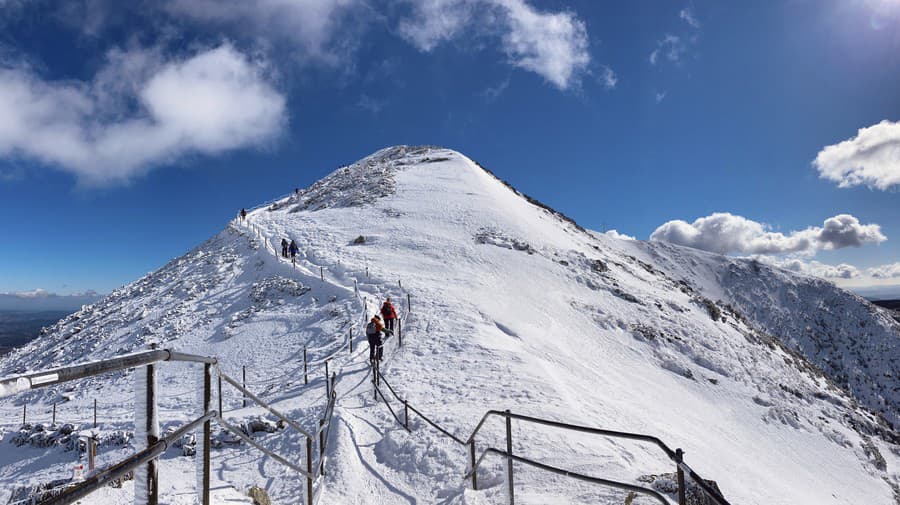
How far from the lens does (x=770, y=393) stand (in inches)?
814

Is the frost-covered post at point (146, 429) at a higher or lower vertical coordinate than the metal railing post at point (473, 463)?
higher

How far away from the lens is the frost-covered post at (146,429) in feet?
7.76

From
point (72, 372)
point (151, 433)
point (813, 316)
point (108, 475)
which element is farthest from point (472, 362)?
point (813, 316)

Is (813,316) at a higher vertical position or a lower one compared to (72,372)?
lower

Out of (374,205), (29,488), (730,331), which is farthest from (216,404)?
(374,205)

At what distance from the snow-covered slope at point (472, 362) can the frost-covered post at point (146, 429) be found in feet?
11.8

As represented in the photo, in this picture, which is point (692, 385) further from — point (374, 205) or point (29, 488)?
point (374, 205)

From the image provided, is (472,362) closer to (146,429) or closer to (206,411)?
(206,411)

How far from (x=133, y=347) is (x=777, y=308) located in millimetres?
79529

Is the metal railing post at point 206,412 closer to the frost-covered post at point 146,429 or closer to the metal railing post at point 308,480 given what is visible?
the frost-covered post at point 146,429

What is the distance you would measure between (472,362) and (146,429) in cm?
1167

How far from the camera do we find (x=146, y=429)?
96.3 inches

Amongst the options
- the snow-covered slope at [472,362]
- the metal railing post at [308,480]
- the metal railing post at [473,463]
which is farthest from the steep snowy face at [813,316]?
the metal railing post at [308,480]

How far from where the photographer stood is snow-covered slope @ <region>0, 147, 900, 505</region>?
25.9 feet
